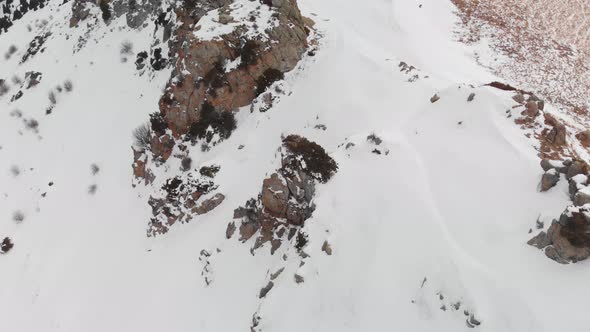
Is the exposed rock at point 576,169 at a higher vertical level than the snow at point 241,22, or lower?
higher

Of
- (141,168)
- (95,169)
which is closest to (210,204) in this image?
(141,168)

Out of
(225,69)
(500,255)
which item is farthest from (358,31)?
(500,255)

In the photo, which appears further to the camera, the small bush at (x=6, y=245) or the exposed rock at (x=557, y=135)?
the small bush at (x=6, y=245)

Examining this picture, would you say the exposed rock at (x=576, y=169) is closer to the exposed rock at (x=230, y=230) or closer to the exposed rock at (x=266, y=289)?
the exposed rock at (x=266, y=289)

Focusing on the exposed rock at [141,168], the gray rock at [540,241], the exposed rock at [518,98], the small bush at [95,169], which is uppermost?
the gray rock at [540,241]

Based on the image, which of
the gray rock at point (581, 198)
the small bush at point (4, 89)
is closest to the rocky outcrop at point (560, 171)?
the gray rock at point (581, 198)

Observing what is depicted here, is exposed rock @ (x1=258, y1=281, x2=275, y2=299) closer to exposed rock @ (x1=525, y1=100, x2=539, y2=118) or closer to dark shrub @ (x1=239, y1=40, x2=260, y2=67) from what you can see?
exposed rock @ (x1=525, y1=100, x2=539, y2=118)
